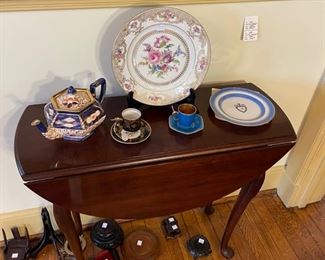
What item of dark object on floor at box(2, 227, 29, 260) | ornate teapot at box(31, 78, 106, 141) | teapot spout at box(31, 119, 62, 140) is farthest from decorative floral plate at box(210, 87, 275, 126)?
dark object on floor at box(2, 227, 29, 260)

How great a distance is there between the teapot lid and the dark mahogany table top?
120mm

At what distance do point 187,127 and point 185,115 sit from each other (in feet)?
0.15

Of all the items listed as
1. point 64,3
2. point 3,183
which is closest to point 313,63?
point 64,3

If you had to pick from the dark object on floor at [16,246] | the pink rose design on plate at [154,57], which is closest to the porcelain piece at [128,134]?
the pink rose design on plate at [154,57]

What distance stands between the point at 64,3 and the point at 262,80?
90 centimetres

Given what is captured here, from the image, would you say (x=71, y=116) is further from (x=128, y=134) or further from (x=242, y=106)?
(x=242, y=106)

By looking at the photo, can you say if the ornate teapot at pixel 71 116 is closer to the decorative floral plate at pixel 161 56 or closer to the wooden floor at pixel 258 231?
the decorative floral plate at pixel 161 56

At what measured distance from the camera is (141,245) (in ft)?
5.45

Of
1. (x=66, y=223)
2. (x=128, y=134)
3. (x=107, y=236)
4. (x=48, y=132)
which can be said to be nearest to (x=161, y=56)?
(x=128, y=134)

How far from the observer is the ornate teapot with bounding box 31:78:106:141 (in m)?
1.06

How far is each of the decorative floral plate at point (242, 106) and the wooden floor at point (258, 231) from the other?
0.78m

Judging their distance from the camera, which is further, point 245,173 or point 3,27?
point 245,173

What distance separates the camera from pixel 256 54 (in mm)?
1419

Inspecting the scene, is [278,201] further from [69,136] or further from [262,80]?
[69,136]
